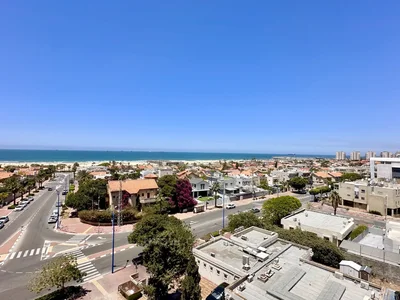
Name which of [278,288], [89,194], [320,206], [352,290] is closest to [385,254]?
[352,290]

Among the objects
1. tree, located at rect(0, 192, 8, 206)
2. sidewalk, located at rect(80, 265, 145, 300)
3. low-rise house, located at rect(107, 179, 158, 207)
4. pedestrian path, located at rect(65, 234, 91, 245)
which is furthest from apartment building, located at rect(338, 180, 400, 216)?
tree, located at rect(0, 192, 8, 206)

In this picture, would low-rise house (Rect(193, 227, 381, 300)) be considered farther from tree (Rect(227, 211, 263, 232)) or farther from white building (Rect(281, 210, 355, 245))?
white building (Rect(281, 210, 355, 245))

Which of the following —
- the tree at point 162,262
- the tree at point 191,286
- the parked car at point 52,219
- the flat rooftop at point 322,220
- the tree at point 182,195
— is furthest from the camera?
the tree at point 182,195

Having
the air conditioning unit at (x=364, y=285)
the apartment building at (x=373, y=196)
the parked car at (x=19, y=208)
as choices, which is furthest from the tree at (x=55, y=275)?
the apartment building at (x=373, y=196)

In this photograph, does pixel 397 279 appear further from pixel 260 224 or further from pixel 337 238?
pixel 260 224

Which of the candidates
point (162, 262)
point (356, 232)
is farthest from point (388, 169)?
point (162, 262)

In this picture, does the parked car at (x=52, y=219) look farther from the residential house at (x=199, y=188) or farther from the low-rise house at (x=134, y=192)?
the residential house at (x=199, y=188)
